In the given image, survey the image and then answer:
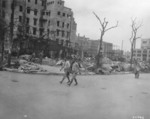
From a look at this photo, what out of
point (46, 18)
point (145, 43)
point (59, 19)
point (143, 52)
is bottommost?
point (143, 52)

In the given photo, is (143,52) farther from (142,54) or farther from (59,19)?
(59,19)

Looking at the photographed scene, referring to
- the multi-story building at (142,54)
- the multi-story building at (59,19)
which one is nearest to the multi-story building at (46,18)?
the multi-story building at (59,19)

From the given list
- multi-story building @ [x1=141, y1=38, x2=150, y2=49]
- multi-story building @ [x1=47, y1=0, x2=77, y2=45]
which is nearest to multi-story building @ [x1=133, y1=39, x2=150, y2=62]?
multi-story building @ [x1=141, y1=38, x2=150, y2=49]

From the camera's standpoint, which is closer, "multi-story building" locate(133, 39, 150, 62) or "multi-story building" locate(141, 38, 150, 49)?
"multi-story building" locate(133, 39, 150, 62)

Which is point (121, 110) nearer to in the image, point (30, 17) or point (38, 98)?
point (38, 98)

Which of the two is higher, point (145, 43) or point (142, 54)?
point (145, 43)

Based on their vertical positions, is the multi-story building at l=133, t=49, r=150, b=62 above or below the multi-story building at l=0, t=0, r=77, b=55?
below

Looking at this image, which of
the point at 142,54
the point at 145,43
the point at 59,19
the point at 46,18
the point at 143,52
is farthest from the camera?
the point at 145,43

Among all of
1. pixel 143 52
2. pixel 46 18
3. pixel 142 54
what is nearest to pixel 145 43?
pixel 143 52

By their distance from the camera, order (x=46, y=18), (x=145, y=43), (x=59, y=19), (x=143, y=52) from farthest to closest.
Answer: (x=145, y=43) < (x=143, y=52) < (x=46, y=18) < (x=59, y=19)

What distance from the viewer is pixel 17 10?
41.3 m

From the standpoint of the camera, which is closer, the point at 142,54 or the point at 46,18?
the point at 46,18

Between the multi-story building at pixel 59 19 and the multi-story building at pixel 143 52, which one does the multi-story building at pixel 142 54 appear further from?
the multi-story building at pixel 59 19

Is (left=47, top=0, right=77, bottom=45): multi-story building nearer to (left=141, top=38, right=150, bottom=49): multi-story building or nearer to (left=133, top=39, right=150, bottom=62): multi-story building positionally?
(left=133, top=39, right=150, bottom=62): multi-story building
